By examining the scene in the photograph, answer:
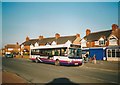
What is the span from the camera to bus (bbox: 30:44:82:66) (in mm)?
21031

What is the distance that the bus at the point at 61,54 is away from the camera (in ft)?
69.0

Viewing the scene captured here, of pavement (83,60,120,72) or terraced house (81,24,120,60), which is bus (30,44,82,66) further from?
terraced house (81,24,120,60)

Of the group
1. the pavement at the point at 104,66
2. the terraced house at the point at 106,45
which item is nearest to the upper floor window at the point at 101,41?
the terraced house at the point at 106,45

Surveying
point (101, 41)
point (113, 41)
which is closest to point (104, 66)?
point (113, 41)

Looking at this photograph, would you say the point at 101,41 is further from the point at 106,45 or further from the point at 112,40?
the point at 112,40

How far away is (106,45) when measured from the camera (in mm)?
40000

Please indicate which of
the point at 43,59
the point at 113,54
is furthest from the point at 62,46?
the point at 113,54

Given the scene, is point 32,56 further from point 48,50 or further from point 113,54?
point 113,54

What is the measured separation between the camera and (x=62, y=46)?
22.1 metres

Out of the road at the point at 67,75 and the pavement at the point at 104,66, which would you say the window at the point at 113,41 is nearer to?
the pavement at the point at 104,66

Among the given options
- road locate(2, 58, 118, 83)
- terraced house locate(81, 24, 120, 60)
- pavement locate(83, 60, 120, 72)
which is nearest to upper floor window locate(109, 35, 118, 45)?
terraced house locate(81, 24, 120, 60)

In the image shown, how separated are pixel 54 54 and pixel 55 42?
A: 38108mm

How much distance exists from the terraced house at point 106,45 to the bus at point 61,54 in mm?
17421

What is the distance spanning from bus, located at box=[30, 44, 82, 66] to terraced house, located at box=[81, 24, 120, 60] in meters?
17.4
